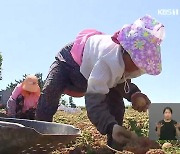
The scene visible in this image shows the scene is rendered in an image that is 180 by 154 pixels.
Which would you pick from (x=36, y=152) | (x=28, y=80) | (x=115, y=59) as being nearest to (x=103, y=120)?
(x=115, y=59)

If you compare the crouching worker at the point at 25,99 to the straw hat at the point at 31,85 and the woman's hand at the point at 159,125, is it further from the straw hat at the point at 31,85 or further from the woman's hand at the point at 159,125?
the woman's hand at the point at 159,125

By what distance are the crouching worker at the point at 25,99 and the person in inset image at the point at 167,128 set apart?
1.16 meters

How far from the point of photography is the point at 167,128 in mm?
4227

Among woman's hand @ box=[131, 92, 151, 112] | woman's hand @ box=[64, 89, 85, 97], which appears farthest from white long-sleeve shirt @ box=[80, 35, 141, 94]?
woman's hand @ box=[64, 89, 85, 97]

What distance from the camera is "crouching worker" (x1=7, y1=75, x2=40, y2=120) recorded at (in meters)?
3.67

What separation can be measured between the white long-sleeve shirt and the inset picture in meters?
1.69

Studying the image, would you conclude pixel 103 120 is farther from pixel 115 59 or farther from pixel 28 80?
pixel 28 80

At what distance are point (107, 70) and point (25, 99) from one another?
1.58m

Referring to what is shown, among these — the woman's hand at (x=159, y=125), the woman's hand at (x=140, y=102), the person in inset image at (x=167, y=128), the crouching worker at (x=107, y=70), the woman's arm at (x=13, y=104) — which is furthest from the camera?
the woman's hand at (x=159, y=125)

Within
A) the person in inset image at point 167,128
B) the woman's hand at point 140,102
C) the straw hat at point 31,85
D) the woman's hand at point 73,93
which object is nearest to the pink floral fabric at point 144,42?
the woman's hand at point 140,102

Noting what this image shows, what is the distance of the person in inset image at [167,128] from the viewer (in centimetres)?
404

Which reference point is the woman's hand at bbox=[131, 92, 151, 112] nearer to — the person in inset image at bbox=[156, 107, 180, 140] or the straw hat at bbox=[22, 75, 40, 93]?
the straw hat at bbox=[22, 75, 40, 93]

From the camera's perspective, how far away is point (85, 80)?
2650mm

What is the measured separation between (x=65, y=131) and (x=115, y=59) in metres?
0.43
